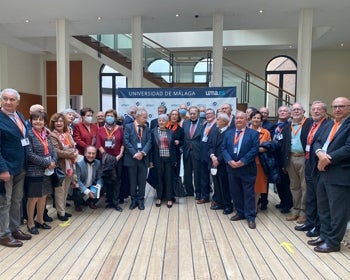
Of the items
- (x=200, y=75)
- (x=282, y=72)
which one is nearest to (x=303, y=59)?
→ (x=200, y=75)

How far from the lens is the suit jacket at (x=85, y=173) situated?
4488mm

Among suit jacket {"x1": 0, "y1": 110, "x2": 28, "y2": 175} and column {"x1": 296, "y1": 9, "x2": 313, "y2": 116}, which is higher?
column {"x1": 296, "y1": 9, "x2": 313, "y2": 116}

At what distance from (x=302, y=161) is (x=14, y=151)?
10.7ft

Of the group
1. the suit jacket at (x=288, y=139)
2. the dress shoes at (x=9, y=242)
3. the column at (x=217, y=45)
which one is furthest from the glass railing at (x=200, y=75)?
the dress shoes at (x=9, y=242)

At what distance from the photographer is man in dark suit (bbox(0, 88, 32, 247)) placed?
3217 millimetres

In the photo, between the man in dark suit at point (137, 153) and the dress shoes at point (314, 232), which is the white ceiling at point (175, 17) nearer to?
the man in dark suit at point (137, 153)

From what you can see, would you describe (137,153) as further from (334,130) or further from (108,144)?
(334,130)

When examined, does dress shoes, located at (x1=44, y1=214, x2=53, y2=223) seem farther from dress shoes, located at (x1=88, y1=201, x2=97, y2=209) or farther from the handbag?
dress shoes, located at (x1=88, y1=201, x2=97, y2=209)

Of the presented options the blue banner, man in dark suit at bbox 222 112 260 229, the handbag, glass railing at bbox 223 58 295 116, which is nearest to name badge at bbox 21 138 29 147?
the handbag

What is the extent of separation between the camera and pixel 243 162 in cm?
396

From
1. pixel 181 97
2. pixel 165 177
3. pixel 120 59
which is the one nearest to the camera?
pixel 165 177

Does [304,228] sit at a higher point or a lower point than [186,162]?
lower

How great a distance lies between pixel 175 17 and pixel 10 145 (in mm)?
6911

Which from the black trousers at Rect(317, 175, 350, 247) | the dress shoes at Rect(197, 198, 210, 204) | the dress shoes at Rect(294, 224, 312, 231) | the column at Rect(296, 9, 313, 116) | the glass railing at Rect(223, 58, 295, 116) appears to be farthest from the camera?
the glass railing at Rect(223, 58, 295, 116)
